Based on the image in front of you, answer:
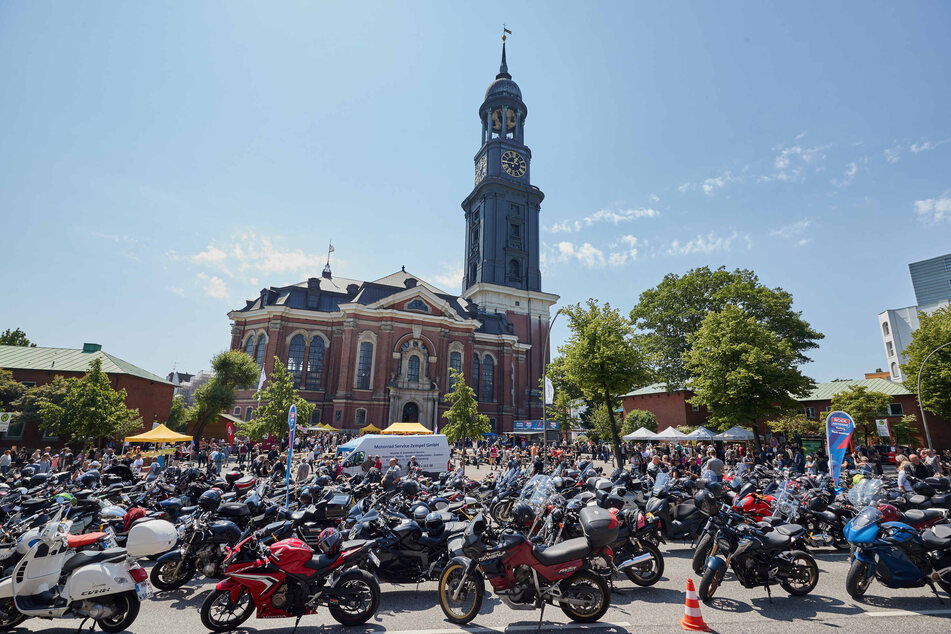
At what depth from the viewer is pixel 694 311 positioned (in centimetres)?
3653

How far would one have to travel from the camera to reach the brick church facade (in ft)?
136

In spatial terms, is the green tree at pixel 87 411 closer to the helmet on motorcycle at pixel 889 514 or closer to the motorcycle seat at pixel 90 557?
the motorcycle seat at pixel 90 557

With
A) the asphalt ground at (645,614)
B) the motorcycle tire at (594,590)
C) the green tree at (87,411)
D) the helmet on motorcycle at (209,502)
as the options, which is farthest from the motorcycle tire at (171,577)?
the green tree at (87,411)

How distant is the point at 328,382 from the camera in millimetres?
42531

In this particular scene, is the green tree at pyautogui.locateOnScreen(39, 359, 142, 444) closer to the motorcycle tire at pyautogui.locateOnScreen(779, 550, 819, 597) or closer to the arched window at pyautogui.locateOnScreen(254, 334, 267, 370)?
the arched window at pyautogui.locateOnScreen(254, 334, 267, 370)

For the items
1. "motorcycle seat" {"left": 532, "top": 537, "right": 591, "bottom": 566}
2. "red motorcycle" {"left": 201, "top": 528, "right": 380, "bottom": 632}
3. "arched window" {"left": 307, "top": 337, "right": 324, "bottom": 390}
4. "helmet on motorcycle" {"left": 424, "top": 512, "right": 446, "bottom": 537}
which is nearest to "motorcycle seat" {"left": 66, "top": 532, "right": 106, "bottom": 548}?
"red motorcycle" {"left": 201, "top": 528, "right": 380, "bottom": 632}

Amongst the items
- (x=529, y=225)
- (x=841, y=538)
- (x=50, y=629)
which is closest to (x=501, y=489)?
(x=841, y=538)

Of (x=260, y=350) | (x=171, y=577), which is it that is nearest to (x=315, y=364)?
(x=260, y=350)

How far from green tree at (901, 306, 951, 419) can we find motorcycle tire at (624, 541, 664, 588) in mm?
31865

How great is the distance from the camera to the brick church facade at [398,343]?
4153cm

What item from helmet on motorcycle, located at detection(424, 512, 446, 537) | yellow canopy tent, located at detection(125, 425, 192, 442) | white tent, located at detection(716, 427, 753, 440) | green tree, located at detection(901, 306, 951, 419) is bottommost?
helmet on motorcycle, located at detection(424, 512, 446, 537)

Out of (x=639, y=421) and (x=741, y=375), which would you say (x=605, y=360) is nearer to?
(x=741, y=375)

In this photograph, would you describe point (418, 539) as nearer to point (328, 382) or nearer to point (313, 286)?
point (328, 382)

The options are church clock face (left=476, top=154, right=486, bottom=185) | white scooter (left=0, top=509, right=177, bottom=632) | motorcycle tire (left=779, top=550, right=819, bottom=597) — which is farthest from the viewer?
church clock face (left=476, top=154, right=486, bottom=185)
